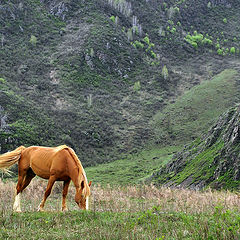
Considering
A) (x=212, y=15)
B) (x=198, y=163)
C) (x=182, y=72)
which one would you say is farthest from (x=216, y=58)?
(x=198, y=163)

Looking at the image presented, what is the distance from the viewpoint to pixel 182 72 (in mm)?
113438

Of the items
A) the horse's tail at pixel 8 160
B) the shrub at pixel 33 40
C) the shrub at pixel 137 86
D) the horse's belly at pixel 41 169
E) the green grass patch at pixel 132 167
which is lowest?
the green grass patch at pixel 132 167

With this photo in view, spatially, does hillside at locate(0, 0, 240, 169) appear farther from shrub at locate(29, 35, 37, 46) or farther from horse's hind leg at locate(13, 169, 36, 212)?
horse's hind leg at locate(13, 169, 36, 212)

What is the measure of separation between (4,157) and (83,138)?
5645 centimetres

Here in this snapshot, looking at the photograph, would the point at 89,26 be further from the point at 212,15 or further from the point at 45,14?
the point at 212,15

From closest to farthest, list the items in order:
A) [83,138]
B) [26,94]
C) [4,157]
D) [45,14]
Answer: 1. [4,157]
2. [83,138]
3. [26,94]
4. [45,14]

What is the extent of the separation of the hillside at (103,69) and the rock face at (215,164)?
30.8 m

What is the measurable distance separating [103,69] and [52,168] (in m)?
95.6

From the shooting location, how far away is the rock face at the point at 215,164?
62.5ft

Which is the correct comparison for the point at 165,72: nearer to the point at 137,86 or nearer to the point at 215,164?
the point at 137,86

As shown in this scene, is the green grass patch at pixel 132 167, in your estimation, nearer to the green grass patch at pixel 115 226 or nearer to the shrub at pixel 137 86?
the green grass patch at pixel 115 226

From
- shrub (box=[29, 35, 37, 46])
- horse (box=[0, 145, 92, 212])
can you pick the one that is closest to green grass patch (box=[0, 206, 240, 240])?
horse (box=[0, 145, 92, 212])

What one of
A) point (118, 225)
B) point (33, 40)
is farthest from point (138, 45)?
point (118, 225)

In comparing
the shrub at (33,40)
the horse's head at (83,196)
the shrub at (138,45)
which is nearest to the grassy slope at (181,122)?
the horse's head at (83,196)
